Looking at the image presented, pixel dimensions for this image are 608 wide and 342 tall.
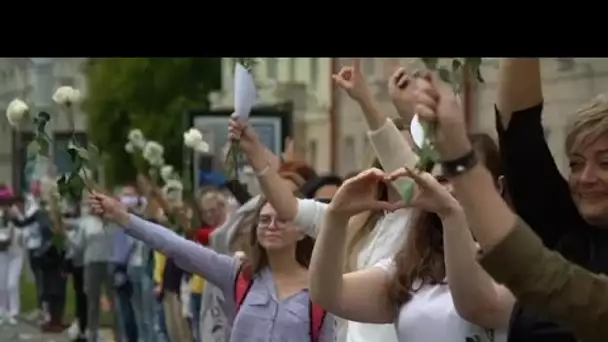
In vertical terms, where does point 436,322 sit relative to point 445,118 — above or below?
below

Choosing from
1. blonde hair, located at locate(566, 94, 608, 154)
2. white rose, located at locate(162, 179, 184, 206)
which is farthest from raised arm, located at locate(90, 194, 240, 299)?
white rose, located at locate(162, 179, 184, 206)

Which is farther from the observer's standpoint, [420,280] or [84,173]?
[84,173]

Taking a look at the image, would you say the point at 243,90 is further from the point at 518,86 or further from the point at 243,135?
the point at 518,86

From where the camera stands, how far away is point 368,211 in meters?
4.62

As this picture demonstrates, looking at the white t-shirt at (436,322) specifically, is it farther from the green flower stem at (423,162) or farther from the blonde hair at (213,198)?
the blonde hair at (213,198)

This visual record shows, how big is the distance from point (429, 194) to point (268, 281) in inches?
75.6

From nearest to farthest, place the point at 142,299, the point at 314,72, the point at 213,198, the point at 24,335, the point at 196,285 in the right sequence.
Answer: the point at 196,285 < the point at 213,198 < the point at 142,299 < the point at 24,335 < the point at 314,72

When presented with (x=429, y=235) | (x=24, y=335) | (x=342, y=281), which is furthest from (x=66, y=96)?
(x=24, y=335)

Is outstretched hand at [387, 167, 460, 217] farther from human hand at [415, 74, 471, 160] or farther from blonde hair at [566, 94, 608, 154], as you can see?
human hand at [415, 74, 471, 160]

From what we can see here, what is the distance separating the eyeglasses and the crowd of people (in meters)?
0.01

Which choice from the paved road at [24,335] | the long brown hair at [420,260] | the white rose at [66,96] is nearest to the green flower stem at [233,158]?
the white rose at [66,96]

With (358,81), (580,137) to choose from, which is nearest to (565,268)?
(580,137)
